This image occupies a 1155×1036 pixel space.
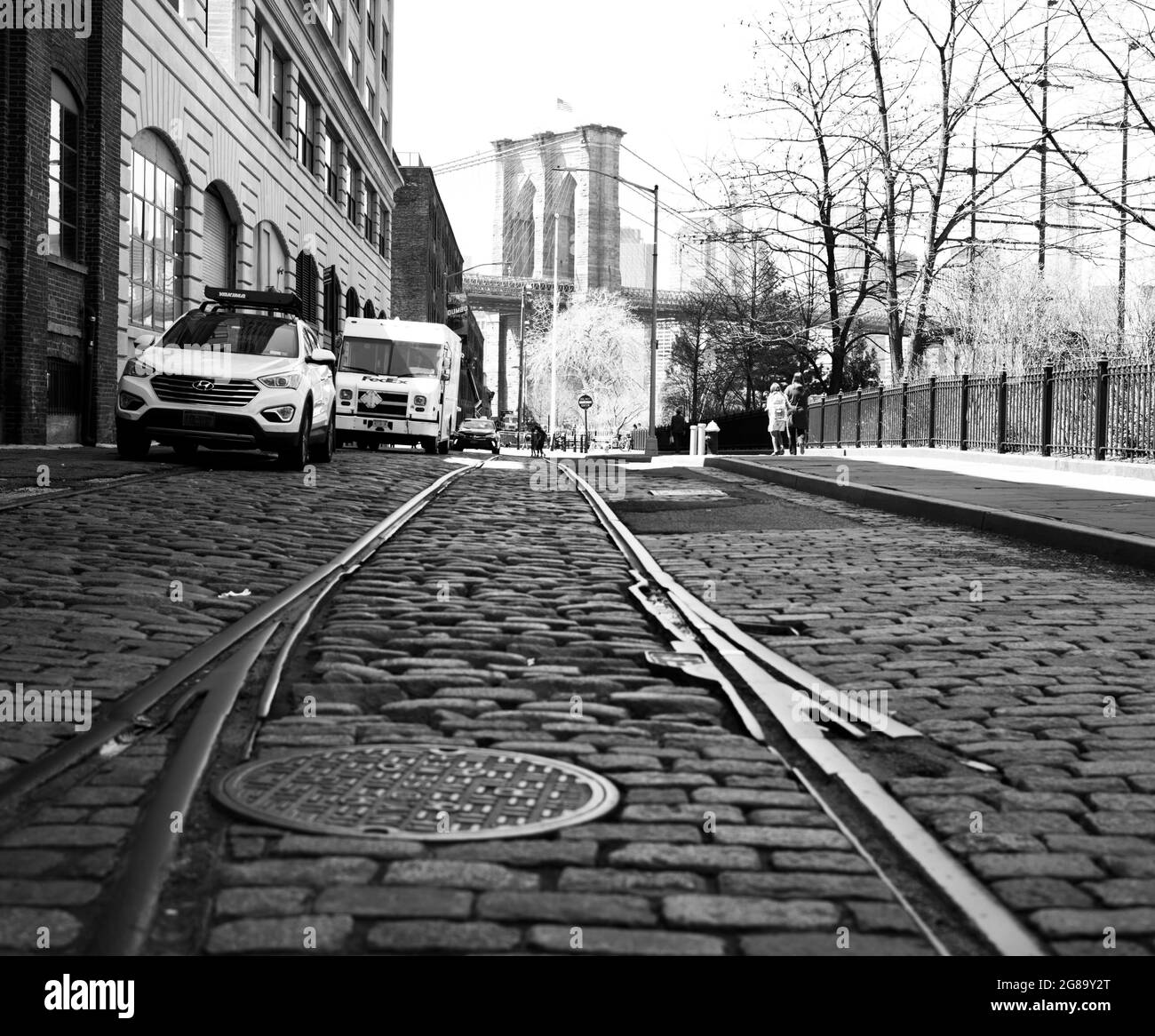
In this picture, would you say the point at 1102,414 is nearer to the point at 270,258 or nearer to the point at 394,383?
the point at 394,383

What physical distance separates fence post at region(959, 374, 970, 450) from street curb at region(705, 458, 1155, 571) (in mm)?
9433

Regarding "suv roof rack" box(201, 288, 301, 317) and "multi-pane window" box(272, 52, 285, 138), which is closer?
"suv roof rack" box(201, 288, 301, 317)

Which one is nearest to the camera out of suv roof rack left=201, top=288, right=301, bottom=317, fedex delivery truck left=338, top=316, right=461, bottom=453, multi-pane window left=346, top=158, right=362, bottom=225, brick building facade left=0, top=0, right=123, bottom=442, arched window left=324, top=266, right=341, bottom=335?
brick building facade left=0, top=0, right=123, bottom=442

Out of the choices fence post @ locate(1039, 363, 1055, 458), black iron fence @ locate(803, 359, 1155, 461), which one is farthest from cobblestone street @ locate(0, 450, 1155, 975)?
fence post @ locate(1039, 363, 1055, 458)

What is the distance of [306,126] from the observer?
1462 inches

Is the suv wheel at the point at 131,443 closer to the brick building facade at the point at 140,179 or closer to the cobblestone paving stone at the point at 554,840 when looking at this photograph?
the brick building facade at the point at 140,179

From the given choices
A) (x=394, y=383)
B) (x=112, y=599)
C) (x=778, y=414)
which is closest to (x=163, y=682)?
(x=112, y=599)

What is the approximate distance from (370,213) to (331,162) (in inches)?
349

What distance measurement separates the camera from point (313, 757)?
12.8 feet

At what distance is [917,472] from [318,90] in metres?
24.0

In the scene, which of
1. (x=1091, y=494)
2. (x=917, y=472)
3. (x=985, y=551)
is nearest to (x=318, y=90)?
(x=917, y=472)

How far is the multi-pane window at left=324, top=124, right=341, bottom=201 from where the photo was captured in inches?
1567

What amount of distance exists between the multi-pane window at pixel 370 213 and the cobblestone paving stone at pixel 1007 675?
1591 inches

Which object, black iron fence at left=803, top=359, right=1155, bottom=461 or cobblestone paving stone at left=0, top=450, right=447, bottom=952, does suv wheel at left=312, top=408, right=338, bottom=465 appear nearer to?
cobblestone paving stone at left=0, top=450, right=447, bottom=952
